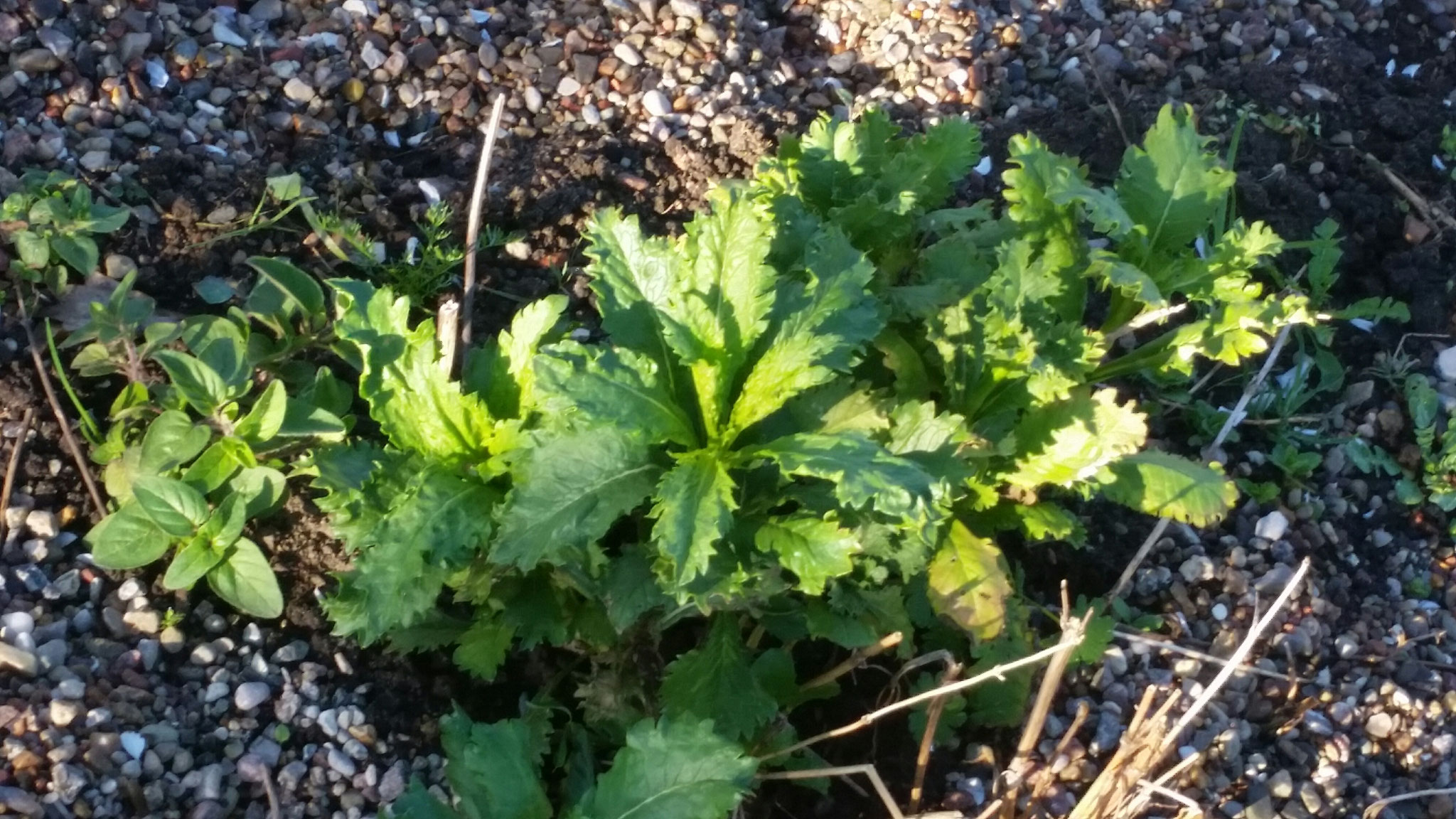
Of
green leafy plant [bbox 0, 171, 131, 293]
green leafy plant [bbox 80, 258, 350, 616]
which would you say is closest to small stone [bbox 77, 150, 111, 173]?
green leafy plant [bbox 0, 171, 131, 293]

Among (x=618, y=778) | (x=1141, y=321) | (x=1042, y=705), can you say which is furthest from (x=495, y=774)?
(x=1141, y=321)

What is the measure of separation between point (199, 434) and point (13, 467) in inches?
14.1

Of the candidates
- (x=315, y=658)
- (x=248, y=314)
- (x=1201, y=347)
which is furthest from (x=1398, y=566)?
(x=248, y=314)

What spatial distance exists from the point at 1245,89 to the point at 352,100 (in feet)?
8.65

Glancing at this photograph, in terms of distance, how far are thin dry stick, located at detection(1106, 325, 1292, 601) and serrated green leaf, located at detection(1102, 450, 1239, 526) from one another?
0.40ft

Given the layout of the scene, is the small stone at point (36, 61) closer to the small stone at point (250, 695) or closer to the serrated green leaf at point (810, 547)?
the small stone at point (250, 695)

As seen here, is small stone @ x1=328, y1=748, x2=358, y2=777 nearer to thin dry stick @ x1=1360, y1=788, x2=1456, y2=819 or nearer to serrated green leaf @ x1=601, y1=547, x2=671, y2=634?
serrated green leaf @ x1=601, y1=547, x2=671, y2=634

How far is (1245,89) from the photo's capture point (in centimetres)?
388

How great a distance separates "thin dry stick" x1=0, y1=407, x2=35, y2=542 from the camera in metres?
2.35

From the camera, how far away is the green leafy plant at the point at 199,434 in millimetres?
2293

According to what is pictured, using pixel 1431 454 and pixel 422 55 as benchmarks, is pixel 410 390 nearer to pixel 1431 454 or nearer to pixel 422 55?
pixel 422 55

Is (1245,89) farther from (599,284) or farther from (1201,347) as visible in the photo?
(599,284)

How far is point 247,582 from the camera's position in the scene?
91.4 inches

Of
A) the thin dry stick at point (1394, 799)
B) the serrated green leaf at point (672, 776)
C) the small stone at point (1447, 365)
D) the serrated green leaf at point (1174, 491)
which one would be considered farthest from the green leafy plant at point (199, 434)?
the small stone at point (1447, 365)
